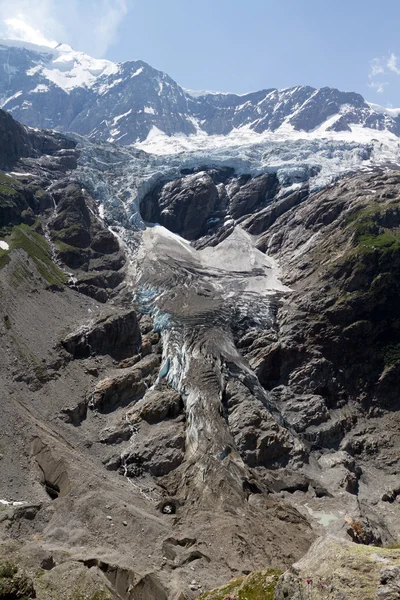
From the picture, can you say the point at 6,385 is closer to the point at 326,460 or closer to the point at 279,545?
the point at 279,545

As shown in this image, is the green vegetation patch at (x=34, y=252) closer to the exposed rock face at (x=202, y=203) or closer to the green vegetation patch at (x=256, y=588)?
the exposed rock face at (x=202, y=203)

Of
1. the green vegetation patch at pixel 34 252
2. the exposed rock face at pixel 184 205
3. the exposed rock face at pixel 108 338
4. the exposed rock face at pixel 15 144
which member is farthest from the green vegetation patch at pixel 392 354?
the exposed rock face at pixel 15 144

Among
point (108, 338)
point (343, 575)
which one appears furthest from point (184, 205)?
point (343, 575)

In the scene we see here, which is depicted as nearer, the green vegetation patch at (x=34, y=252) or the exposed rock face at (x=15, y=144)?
the green vegetation patch at (x=34, y=252)

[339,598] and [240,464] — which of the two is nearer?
[339,598]

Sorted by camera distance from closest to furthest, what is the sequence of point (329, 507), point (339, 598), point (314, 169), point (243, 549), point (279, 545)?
point (339, 598), point (243, 549), point (279, 545), point (329, 507), point (314, 169)

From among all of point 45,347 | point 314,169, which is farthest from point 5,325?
point 314,169
